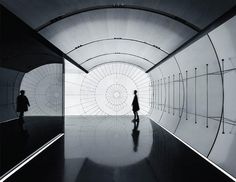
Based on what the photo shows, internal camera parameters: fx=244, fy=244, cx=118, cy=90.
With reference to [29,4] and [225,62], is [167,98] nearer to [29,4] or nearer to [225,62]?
[225,62]

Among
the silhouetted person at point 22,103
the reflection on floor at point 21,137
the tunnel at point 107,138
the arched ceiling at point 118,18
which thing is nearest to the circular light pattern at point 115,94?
the tunnel at point 107,138

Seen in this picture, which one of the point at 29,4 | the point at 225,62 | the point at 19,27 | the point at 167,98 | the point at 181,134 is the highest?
the point at 29,4

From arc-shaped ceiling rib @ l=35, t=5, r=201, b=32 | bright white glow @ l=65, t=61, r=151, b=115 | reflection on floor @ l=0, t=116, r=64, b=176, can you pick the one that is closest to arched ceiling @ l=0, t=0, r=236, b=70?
arc-shaped ceiling rib @ l=35, t=5, r=201, b=32

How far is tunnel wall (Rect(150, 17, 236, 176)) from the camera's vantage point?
25.4ft

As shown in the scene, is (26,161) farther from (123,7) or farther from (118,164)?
(123,7)

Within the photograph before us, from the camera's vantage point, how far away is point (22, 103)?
7.18 metres

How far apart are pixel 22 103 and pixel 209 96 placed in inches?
305

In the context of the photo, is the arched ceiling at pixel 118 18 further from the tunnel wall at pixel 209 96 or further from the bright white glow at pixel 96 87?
the bright white glow at pixel 96 87

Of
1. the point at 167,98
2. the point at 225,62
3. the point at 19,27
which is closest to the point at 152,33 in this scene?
the point at 225,62

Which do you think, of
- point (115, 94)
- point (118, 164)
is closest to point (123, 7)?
point (118, 164)

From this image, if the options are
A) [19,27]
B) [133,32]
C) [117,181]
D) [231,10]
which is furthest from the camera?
[133,32]

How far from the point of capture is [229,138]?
7805 millimetres

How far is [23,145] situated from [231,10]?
6.93 metres

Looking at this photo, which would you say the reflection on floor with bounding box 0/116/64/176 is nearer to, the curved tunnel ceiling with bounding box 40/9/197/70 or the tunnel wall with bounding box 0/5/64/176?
the tunnel wall with bounding box 0/5/64/176
